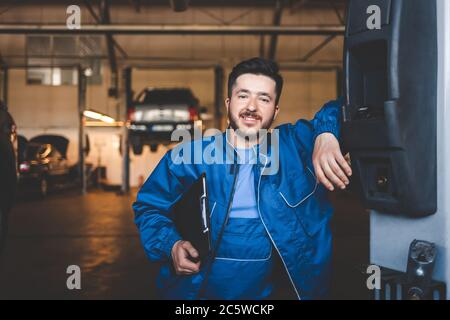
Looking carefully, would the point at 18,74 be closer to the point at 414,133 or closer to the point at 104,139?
the point at 104,139

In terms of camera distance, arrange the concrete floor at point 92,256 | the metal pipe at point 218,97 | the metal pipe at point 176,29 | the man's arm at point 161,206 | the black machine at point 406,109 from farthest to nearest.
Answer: the metal pipe at point 218,97 < the metal pipe at point 176,29 < the concrete floor at point 92,256 < the man's arm at point 161,206 < the black machine at point 406,109

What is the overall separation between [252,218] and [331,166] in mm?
399

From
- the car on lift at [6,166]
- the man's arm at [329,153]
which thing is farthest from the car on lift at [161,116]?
the man's arm at [329,153]

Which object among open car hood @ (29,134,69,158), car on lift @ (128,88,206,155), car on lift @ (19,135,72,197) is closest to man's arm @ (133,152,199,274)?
car on lift @ (19,135,72,197)

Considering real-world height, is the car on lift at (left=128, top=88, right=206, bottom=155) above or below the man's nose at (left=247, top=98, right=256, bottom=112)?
above

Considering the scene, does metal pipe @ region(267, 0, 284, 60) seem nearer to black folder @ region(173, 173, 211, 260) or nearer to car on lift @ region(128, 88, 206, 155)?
car on lift @ region(128, 88, 206, 155)

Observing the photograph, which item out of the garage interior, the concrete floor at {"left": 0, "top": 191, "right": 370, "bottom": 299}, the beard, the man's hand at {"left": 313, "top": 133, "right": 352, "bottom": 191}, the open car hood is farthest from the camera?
the open car hood

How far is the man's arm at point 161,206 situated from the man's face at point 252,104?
0.86 feet

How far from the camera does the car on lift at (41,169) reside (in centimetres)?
1073

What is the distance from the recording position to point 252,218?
5.71 feet

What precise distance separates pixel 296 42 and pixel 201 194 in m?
16.1

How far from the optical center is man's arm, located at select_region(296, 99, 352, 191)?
1444 mm

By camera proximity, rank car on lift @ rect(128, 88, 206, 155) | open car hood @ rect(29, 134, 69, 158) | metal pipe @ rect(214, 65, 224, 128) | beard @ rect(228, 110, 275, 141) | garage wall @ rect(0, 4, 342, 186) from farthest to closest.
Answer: garage wall @ rect(0, 4, 342, 186)
open car hood @ rect(29, 134, 69, 158)
metal pipe @ rect(214, 65, 224, 128)
car on lift @ rect(128, 88, 206, 155)
beard @ rect(228, 110, 275, 141)

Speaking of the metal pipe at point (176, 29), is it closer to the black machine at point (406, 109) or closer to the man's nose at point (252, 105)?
the man's nose at point (252, 105)
